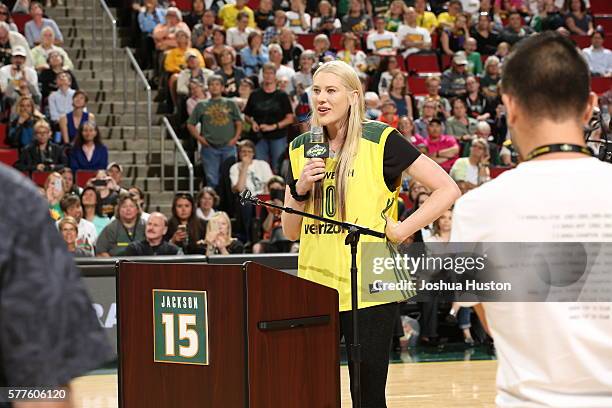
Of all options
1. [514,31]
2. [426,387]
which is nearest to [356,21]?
[514,31]

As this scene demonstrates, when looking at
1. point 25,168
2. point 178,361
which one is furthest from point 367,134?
point 25,168

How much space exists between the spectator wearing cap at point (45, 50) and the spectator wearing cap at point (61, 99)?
0.48 m

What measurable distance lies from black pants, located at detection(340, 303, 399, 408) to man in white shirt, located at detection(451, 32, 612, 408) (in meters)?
2.02

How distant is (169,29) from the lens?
13.8 meters

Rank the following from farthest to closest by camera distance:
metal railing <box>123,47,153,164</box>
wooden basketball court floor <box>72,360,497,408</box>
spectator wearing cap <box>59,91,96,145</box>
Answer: metal railing <box>123,47,153,164</box>, spectator wearing cap <box>59,91,96,145</box>, wooden basketball court floor <box>72,360,497,408</box>

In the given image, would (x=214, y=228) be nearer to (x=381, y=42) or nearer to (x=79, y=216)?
(x=79, y=216)

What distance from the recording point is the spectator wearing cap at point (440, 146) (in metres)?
13.1

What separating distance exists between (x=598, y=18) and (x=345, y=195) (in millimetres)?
15430

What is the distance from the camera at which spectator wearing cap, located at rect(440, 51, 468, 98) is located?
14930 millimetres

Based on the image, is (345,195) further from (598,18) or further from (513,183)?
(598,18)

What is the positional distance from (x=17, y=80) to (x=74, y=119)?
0.78 m

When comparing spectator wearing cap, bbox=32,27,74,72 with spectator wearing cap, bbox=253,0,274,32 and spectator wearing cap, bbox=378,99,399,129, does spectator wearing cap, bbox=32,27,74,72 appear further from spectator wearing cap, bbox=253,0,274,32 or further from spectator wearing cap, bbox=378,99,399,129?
spectator wearing cap, bbox=378,99,399,129

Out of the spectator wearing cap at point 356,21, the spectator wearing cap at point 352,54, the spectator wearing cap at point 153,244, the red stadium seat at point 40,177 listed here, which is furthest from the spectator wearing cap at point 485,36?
the spectator wearing cap at point 153,244

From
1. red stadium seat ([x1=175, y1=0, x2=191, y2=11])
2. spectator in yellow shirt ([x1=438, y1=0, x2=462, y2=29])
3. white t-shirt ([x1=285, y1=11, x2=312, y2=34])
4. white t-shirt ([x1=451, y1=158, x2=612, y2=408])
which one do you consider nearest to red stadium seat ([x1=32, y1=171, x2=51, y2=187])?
red stadium seat ([x1=175, y1=0, x2=191, y2=11])
